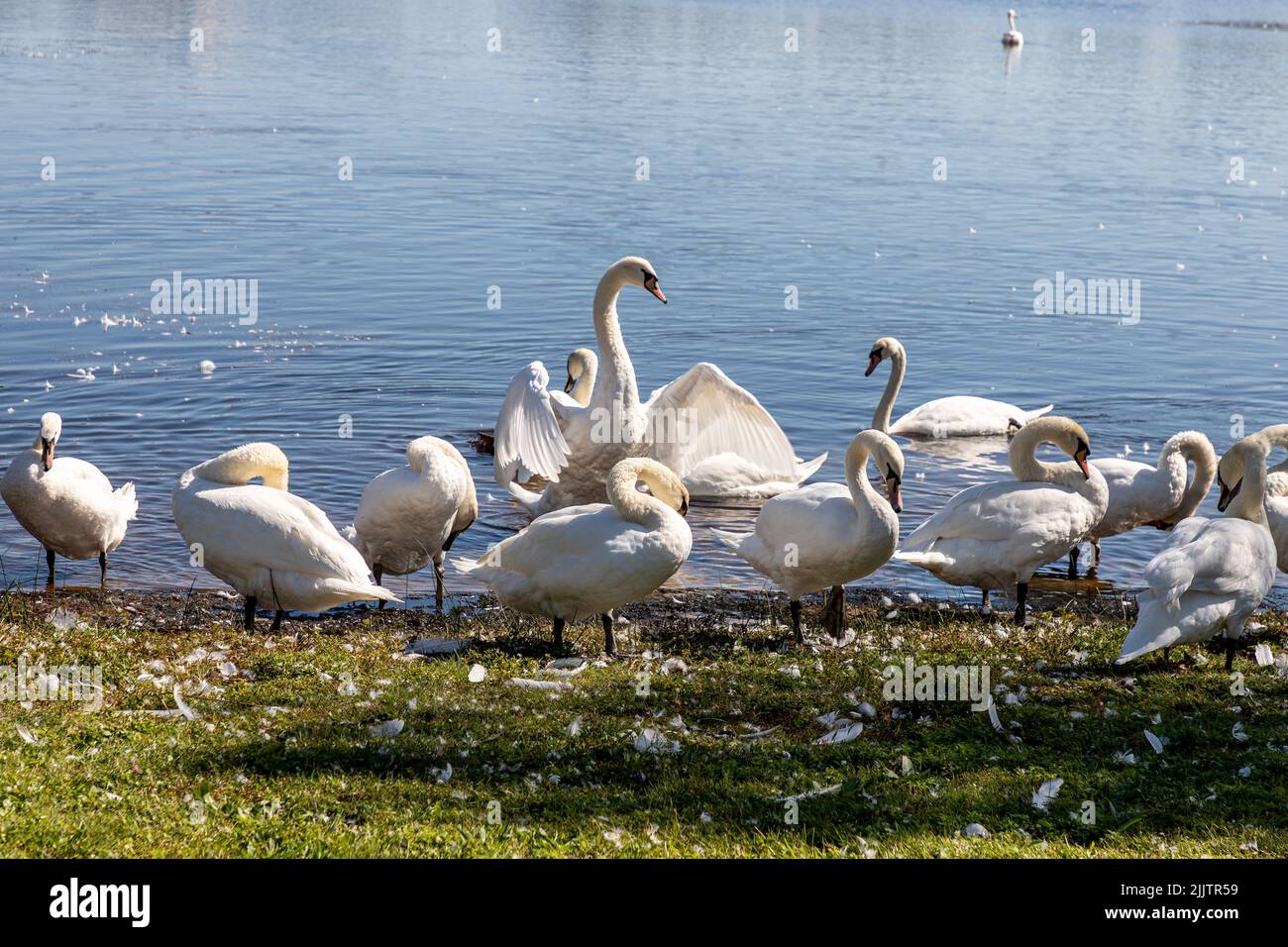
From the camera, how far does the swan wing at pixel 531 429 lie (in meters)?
12.3

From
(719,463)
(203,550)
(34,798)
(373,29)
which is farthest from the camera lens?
(373,29)

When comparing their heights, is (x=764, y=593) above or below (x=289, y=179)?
below

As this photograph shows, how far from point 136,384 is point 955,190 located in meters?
18.9

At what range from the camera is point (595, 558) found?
28.9 ft

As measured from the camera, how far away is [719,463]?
1415 centimetres

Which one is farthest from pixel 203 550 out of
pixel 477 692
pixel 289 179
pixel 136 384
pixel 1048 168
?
pixel 1048 168

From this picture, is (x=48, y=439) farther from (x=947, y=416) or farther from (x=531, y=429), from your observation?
(x=947, y=416)

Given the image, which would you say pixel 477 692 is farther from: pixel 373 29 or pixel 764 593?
pixel 373 29

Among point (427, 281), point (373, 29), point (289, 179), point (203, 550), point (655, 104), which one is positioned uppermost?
point (373, 29)

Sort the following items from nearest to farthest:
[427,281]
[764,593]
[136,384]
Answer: [764,593] < [136,384] < [427,281]

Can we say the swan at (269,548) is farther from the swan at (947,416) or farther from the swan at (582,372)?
the swan at (947,416)

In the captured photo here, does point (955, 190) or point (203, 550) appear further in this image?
point (955, 190)

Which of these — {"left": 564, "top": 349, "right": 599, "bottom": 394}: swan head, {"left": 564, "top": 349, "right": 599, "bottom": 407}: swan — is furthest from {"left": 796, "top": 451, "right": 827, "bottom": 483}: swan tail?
{"left": 564, "top": 349, "right": 599, "bottom": 394}: swan head

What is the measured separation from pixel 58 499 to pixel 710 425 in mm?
5896
